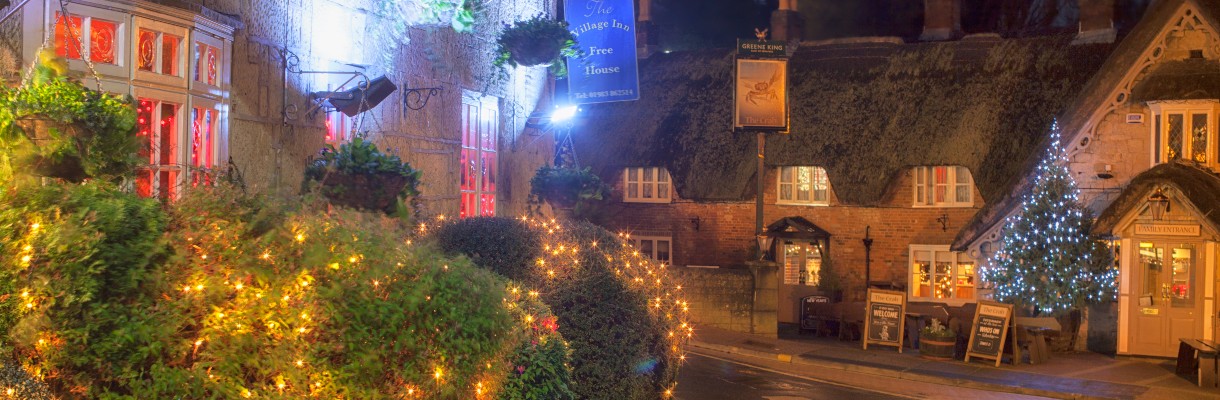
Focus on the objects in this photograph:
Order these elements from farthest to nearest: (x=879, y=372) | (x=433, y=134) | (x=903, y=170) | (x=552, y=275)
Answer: (x=903, y=170) < (x=879, y=372) < (x=433, y=134) < (x=552, y=275)

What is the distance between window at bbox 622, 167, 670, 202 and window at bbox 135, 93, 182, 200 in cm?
2080

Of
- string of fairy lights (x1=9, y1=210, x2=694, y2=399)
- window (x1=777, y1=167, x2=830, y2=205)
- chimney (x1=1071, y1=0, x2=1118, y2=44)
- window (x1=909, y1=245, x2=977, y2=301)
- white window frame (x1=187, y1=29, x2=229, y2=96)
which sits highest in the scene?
chimney (x1=1071, y1=0, x2=1118, y2=44)

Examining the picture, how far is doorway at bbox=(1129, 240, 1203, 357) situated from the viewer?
19.3m

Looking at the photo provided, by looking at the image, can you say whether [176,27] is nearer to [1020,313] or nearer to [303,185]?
[303,185]

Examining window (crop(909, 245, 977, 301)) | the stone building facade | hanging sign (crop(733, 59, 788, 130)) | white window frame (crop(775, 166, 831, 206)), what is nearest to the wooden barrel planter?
hanging sign (crop(733, 59, 788, 130))

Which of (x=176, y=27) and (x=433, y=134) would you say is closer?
(x=176, y=27)

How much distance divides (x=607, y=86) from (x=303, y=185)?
9582 mm

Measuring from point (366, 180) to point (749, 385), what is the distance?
7416 millimetres

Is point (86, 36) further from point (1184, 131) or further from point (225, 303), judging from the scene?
point (1184, 131)

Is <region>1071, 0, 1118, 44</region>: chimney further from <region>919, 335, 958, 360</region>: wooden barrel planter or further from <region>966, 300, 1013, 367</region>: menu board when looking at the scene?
<region>919, 335, 958, 360</region>: wooden barrel planter

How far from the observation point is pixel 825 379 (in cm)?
1744

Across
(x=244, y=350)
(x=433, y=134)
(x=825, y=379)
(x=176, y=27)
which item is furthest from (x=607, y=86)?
(x=244, y=350)

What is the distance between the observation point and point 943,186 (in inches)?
1081

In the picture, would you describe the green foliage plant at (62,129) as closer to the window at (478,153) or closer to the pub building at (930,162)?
the window at (478,153)
